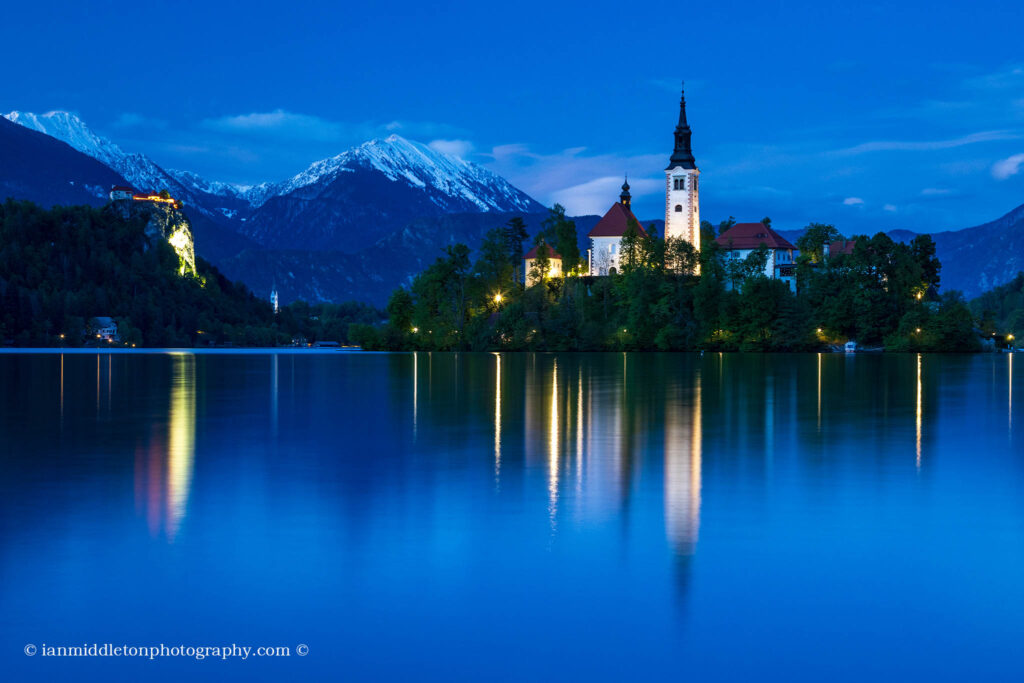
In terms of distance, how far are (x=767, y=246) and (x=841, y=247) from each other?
1323 cm

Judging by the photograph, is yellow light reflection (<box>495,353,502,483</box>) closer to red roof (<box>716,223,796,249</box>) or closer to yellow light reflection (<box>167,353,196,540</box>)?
yellow light reflection (<box>167,353,196,540</box>)

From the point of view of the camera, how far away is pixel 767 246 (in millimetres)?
148000

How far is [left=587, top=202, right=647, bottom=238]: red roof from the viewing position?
528ft

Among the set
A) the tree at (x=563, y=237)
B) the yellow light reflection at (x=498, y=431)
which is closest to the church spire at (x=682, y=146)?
the tree at (x=563, y=237)

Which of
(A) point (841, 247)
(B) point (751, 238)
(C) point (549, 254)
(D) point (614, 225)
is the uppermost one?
(D) point (614, 225)

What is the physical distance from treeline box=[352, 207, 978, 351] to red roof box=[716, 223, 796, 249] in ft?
11.2

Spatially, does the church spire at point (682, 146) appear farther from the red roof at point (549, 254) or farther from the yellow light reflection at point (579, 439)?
the yellow light reflection at point (579, 439)

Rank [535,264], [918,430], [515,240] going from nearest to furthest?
[918,430] < [535,264] < [515,240]

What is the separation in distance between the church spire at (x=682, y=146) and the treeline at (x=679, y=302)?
14.5m

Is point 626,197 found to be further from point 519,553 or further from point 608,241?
point 519,553

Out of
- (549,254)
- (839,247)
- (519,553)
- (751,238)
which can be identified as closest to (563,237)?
(549,254)

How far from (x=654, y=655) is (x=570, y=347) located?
134m

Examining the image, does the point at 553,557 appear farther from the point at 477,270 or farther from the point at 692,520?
the point at 477,270

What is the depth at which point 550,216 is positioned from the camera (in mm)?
153375
